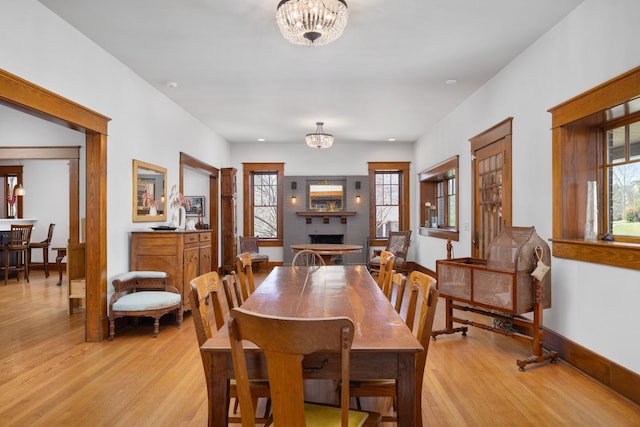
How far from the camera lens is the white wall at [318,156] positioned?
9203 millimetres

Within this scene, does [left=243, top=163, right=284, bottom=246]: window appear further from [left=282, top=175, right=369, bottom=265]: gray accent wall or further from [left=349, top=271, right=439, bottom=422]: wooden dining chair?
[left=349, top=271, right=439, bottom=422]: wooden dining chair

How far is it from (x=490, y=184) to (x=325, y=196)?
476cm

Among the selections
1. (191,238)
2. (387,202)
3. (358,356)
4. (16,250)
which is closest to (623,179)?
(358,356)

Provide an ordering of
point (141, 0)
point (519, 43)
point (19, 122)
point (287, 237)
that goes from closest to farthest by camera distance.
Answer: point (141, 0) → point (519, 43) → point (19, 122) → point (287, 237)

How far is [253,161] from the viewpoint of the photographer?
363 inches

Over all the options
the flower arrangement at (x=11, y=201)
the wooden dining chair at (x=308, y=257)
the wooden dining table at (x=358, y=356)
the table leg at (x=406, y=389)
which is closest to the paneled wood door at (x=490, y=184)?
the wooden dining chair at (x=308, y=257)

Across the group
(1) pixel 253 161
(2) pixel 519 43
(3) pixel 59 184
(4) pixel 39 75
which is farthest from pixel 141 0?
(3) pixel 59 184

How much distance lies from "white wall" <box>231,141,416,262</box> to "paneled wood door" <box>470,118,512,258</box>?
12.4ft

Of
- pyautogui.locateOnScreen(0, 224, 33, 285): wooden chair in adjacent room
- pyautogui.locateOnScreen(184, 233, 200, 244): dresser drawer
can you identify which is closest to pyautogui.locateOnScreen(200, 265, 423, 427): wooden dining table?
pyautogui.locateOnScreen(184, 233, 200, 244): dresser drawer

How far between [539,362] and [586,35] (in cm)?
262

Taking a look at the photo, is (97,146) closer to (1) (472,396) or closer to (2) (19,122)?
(2) (19,122)

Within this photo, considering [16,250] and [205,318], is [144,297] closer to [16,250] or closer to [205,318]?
[205,318]

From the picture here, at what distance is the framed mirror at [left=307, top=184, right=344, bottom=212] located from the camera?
30.5 ft

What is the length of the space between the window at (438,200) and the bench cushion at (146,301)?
4330 mm
